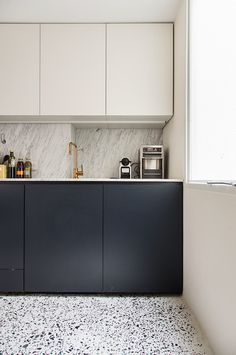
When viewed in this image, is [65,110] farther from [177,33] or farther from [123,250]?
[123,250]

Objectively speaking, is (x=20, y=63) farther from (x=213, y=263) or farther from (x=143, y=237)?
(x=213, y=263)

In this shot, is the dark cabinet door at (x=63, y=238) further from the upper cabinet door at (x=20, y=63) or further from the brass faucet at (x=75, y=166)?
the upper cabinet door at (x=20, y=63)

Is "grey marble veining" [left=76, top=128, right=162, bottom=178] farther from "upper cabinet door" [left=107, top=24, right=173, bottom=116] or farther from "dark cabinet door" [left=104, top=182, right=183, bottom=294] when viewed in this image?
"dark cabinet door" [left=104, top=182, right=183, bottom=294]

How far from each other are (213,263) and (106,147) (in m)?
1.69

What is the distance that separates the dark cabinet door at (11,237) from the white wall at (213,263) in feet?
4.13

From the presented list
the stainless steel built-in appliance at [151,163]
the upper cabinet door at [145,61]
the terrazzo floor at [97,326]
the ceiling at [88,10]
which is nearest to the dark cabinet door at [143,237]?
the terrazzo floor at [97,326]

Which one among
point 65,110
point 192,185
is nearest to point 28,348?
point 192,185

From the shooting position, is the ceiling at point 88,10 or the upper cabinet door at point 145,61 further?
the upper cabinet door at point 145,61

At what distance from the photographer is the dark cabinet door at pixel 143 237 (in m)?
1.99

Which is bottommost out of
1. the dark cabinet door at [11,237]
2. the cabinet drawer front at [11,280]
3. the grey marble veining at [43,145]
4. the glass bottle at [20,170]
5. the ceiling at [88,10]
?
the cabinet drawer front at [11,280]

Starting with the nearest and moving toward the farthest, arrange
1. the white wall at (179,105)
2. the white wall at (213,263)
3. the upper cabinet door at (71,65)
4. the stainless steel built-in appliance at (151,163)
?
1. the white wall at (213,263)
2. the white wall at (179,105)
3. the upper cabinet door at (71,65)
4. the stainless steel built-in appliance at (151,163)

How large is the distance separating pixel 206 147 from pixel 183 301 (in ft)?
3.75

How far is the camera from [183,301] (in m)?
1.93

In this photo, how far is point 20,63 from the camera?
2271 millimetres
